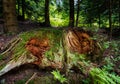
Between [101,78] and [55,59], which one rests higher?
[55,59]

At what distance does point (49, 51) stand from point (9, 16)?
4.20 metres

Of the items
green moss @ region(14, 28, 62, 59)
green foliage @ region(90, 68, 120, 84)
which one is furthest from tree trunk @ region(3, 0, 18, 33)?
green foliage @ region(90, 68, 120, 84)

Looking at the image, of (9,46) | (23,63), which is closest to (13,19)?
(9,46)

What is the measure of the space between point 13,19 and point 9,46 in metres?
3.85

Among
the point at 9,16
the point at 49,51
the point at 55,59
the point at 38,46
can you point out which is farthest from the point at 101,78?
the point at 9,16

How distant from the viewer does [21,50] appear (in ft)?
14.0

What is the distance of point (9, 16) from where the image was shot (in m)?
8.09

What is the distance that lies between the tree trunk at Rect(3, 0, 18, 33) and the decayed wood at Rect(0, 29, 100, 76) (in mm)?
3722

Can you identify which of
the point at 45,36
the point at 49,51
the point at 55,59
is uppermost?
the point at 45,36

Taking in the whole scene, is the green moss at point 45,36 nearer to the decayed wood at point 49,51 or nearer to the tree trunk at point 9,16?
the decayed wood at point 49,51

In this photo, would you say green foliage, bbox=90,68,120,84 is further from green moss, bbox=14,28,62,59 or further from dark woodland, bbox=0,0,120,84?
green moss, bbox=14,28,62,59

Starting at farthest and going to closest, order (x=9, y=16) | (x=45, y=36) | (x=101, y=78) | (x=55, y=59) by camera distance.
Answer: (x=9, y=16) < (x=45, y=36) < (x=55, y=59) < (x=101, y=78)

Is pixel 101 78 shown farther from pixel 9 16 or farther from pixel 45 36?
pixel 9 16

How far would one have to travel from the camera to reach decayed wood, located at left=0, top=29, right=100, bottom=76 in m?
4.16
